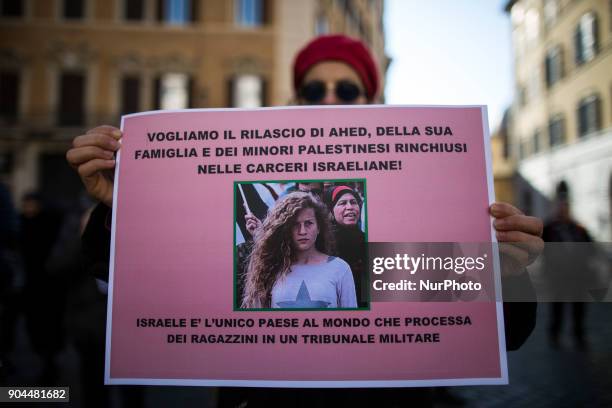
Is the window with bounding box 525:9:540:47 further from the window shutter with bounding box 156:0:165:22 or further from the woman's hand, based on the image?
the window shutter with bounding box 156:0:165:22

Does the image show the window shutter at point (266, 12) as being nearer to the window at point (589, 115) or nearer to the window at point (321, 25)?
the window at point (321, 25)

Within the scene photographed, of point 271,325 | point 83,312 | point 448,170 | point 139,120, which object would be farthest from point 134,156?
point 83,312

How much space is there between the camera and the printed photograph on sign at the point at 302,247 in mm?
1198

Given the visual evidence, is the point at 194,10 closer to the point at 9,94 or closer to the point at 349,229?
the point at 9,94

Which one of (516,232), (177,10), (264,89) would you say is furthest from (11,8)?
(516,232)

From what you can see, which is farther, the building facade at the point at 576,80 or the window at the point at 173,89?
the window at the point at 173,89

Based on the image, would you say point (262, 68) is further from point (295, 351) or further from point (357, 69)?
point (295, 351)

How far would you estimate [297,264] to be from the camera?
47.7 inches

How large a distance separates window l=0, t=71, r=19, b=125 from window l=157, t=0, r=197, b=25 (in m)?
5.40

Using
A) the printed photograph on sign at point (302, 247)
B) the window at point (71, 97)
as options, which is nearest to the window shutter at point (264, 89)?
the window at point (71, 97)

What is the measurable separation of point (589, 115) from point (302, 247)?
1661 millimetres

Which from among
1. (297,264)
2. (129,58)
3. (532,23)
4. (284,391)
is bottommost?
(284,391)

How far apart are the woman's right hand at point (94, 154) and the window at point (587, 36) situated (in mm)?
1795

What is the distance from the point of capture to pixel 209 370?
3.95 ft
